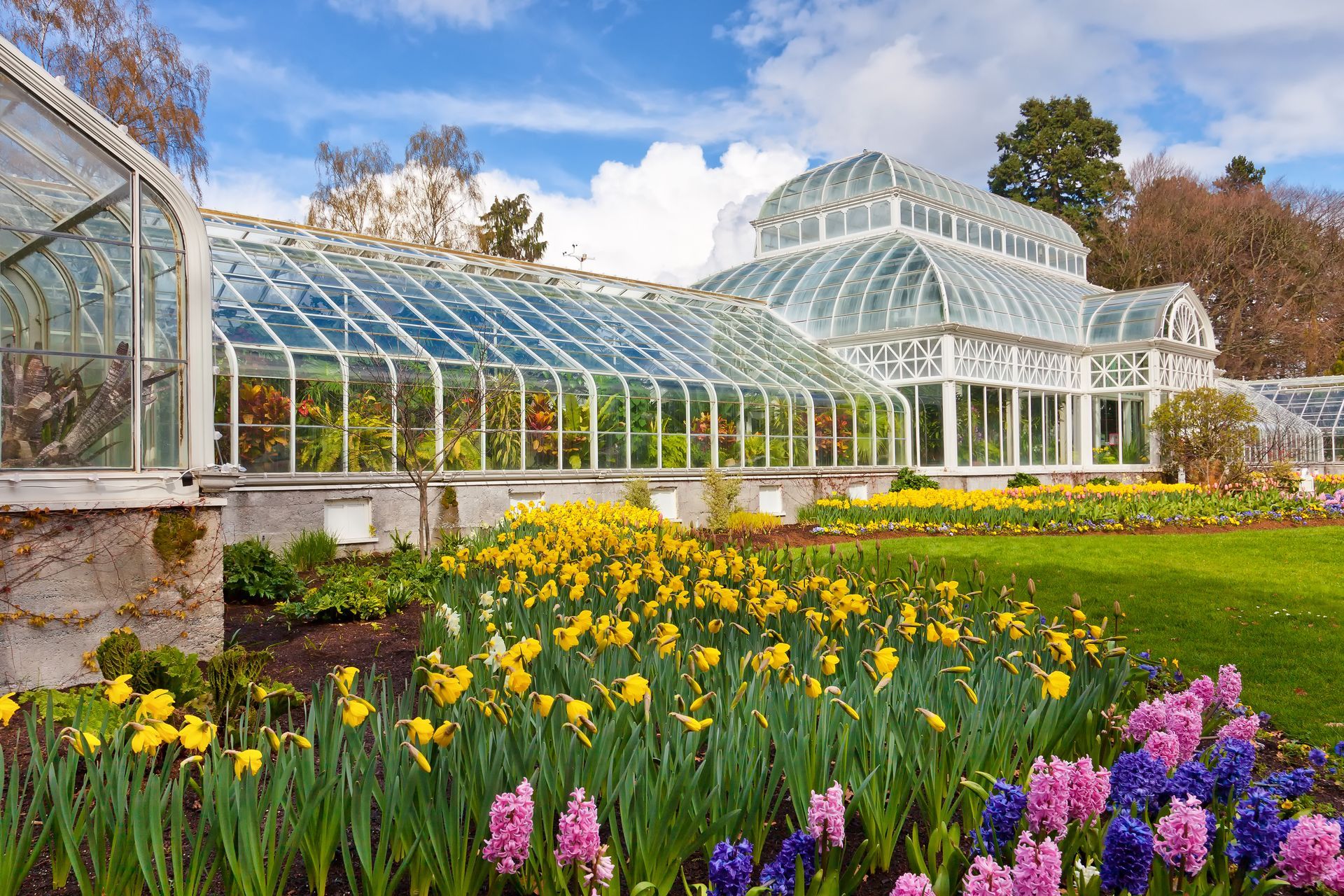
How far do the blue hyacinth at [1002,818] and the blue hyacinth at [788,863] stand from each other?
46 cm

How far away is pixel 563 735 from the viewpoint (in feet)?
9.33

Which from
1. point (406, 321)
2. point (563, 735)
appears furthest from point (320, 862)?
point (406, 321)

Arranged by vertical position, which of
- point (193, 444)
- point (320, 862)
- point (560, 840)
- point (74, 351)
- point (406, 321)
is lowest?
point (320, 862)

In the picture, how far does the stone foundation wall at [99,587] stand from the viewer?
539 centimetres

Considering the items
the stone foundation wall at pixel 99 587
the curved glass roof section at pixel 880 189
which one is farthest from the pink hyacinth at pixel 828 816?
the curved glass roof section at pixel 880 189

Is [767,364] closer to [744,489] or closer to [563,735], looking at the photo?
[744,489]

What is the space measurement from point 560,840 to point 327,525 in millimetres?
10623

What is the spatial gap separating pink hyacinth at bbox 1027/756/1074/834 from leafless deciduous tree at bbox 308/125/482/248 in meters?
28.8

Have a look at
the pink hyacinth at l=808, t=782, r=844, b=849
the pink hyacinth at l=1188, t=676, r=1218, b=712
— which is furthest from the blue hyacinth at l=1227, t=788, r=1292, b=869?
the pink hyacinth at l=1188, t=676, r=1218, b=712

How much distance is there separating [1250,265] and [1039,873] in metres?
47.5

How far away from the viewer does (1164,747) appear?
9.32 ft

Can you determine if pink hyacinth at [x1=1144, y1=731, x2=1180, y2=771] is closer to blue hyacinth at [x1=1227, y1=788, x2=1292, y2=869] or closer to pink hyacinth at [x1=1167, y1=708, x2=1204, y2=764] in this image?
pink hyacinth at [x1=1167, y1=708, x2=1204, y2=764]

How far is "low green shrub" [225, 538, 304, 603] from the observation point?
8680 millimetres

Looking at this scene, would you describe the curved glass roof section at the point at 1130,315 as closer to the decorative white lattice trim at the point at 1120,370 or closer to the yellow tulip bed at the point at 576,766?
the decorative white lattice trim at the point at 1120,370
